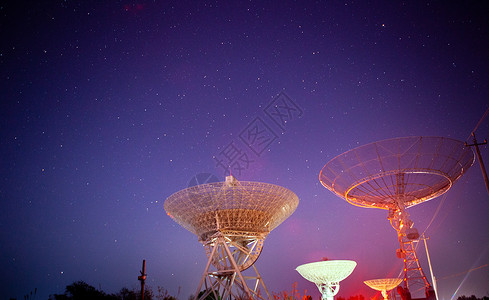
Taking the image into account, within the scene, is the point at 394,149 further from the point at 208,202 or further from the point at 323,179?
the point at 208,202

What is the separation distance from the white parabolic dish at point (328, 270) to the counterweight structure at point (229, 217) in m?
7.74

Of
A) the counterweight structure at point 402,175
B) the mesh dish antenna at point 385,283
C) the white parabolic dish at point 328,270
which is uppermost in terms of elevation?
the counterweight structure at point 402,175

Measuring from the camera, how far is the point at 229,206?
1259 inches

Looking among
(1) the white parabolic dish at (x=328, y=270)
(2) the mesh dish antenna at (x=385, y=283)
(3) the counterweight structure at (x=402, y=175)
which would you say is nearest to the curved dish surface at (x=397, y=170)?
(3) the counterweight structure at (x=402, y=175)

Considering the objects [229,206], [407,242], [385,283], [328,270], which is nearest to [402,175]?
[407,242]

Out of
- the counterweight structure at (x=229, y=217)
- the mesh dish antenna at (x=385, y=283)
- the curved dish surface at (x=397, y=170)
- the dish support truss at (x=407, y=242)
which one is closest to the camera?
the curved dish surface at (x=397, y=170)

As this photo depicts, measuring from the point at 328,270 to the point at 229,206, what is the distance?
567 inches

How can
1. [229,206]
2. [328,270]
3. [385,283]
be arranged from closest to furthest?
[229,206] < [328,270] < [385,283]

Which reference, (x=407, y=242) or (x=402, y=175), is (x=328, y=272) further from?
(x=402, y=175)

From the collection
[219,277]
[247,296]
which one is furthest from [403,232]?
[219,277]

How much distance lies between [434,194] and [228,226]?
1748 centimetres

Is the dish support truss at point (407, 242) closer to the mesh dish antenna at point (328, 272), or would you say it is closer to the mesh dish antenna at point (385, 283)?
the mesh dish antenna at point (328, 272)

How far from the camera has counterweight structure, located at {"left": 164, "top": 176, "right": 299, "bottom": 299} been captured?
31.6 metres

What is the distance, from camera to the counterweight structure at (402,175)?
2319 centimetres
